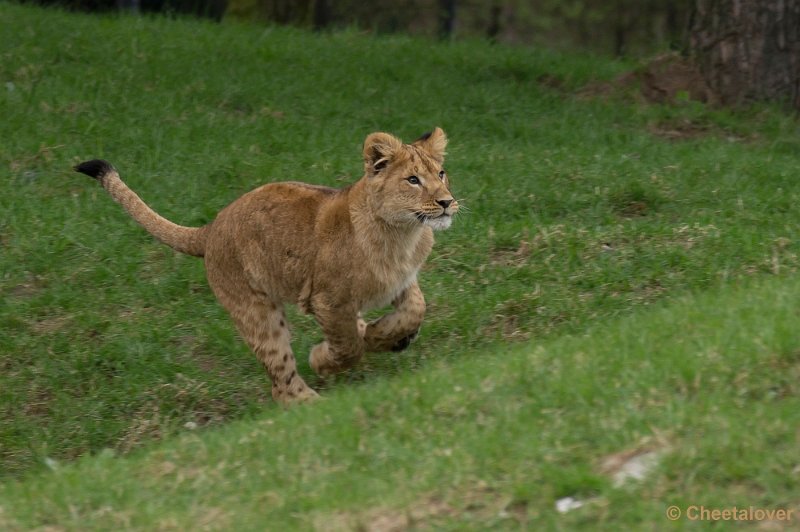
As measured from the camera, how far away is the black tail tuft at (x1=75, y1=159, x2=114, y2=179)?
326 inches

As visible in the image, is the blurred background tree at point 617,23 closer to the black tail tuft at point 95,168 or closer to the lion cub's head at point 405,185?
the lion cub's head at point 405,185

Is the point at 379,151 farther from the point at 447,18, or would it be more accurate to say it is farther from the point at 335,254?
the point at 447,18

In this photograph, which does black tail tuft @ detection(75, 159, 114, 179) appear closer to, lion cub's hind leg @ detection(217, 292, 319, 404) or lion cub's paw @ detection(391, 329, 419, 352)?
lion cub's hind leg @ detection(217, 292, 319, 404)

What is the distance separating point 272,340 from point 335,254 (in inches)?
27.1

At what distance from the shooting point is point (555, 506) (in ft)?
17.0

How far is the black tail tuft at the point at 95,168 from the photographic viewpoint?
828 centimetres

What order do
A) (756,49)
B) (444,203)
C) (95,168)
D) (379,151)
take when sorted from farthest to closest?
(756,49) → (95,168) → (379,151) → (444,203)

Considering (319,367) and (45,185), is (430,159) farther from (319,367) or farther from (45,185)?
(45,185)

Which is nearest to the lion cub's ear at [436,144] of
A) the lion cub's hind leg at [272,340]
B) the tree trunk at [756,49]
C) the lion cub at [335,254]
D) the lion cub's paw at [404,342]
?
the lion cub at [335,254]

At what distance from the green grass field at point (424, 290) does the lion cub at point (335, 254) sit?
36 centimetres

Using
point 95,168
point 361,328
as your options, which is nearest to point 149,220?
point 95,168

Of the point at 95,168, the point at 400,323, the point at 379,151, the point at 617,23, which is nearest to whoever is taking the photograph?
the point at 379,151

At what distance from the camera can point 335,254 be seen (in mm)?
7609

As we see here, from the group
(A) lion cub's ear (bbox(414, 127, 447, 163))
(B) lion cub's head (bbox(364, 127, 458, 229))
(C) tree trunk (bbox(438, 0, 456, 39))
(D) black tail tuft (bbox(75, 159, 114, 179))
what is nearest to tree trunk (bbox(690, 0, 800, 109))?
(C) tree trunk (bbox(438, 0, 456, 39))
